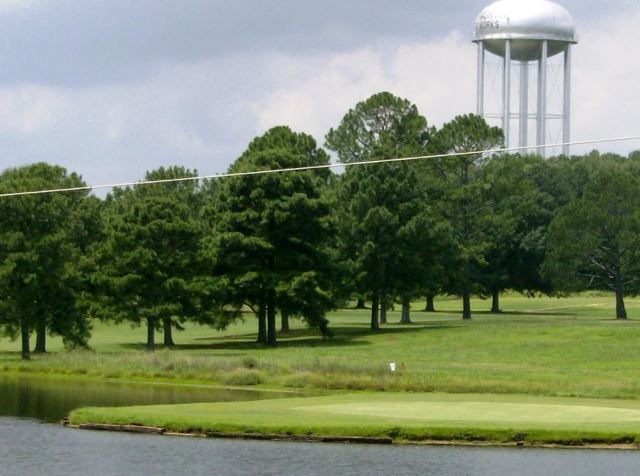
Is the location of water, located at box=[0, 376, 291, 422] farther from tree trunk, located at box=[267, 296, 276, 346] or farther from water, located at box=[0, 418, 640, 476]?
tree trunk, located at box=[267, 296, 276, 346]

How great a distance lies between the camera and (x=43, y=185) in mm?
86438

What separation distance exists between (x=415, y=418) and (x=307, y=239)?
4591cm

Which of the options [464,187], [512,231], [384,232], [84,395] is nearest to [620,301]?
[512,231]

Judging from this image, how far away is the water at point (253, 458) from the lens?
3878cm

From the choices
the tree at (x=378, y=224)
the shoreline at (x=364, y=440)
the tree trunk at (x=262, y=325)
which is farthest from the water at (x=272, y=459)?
the tree at (x=378, y=224)

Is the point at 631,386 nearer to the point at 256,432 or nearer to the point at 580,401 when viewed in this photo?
the point at 580,401

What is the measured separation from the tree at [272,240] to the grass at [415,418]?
34.2m

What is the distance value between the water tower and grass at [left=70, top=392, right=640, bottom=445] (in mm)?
89415

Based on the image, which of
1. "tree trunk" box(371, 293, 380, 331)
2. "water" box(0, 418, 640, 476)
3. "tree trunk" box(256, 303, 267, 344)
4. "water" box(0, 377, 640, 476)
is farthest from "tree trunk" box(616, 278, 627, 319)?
"water" box(0, 418, 640, 476)

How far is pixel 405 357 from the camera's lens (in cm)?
7994

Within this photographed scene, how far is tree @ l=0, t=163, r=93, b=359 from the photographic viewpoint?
8131cm

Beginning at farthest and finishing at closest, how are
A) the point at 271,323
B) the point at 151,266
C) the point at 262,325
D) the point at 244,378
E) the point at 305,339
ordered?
the point at 305,339
the point at 262,325
the point at 271,323
the point at 151,266
the point at 244,378

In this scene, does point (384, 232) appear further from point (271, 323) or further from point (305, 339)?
point (271, 323)

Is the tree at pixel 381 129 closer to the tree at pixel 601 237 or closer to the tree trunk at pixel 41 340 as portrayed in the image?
the tree at pixel 601 237
